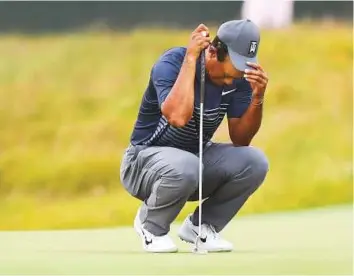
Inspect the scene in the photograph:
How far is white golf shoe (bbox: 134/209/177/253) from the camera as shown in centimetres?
476

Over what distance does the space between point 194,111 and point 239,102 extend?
0.25 m

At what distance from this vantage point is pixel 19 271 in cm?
415

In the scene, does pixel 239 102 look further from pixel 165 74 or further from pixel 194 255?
pixel 194 255

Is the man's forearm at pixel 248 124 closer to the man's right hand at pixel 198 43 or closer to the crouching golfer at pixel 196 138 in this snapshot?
the crouching golfer at pixel 196 138

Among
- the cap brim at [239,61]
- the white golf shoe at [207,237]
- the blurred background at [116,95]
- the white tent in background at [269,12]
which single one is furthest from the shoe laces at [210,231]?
the white tent in background at [269,12]

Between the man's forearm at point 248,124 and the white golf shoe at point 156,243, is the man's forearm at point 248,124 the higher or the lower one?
the higher one

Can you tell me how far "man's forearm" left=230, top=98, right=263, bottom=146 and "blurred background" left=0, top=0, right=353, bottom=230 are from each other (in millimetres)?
3196

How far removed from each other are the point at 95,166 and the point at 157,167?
3604 millimetres

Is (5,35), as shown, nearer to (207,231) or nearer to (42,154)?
(42,154)

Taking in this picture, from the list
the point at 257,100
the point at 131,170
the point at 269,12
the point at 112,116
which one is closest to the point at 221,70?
the point at 257,100

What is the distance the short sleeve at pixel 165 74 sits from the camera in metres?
4.59

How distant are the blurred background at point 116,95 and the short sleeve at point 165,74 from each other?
344 centimetres

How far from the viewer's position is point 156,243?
4.79 meters

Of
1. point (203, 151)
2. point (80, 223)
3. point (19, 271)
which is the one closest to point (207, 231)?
point (203, 151)
